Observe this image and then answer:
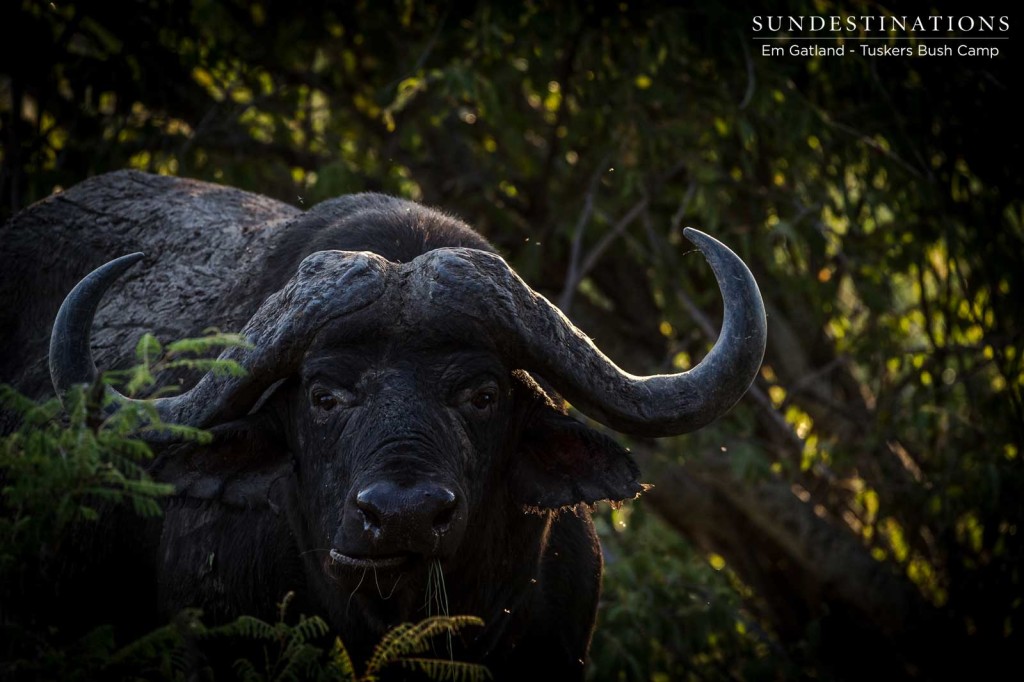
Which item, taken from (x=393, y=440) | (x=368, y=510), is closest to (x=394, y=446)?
(x=393, y=440)

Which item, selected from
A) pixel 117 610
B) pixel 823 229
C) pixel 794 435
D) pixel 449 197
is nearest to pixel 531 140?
pixel 449 197

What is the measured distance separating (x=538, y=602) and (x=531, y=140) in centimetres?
501

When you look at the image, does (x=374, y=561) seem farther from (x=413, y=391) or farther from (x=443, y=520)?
(x=413, y=391)

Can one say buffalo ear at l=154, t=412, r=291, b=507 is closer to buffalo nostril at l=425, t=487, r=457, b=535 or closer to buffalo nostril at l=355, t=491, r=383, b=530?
buffalo nostril at l=355, t=491, r=383, b=530

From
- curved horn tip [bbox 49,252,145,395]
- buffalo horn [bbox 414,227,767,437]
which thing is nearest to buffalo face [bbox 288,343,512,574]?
buffalo horn [bbox 414,227,767,437]

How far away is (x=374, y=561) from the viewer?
12.7 feet

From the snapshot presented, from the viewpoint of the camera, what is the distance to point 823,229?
26.7 feet

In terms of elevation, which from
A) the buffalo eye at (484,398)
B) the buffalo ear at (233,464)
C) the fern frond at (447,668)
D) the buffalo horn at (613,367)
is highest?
the buffalo horn at (613,367)

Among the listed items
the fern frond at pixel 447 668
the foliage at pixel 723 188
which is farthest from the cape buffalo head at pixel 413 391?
the foliage at pixel 723 188

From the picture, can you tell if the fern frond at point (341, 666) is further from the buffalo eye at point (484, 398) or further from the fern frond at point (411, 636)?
the buffalo eye at point (484, 398)

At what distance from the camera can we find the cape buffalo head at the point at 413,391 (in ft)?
13.0

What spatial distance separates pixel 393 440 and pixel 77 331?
112cm

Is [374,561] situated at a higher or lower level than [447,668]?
higher

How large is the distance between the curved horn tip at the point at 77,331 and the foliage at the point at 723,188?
3.77 metres
